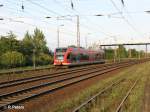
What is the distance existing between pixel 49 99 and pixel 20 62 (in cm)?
4011

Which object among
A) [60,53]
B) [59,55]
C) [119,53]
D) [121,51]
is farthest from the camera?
[121,51]

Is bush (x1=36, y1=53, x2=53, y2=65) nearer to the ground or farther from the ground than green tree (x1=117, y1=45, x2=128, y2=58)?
nearer to the ground

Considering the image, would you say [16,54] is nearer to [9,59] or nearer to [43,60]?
[9,59]

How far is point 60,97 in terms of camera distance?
1589 centimetres

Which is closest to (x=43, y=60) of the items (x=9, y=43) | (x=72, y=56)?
(x=9, y=43)

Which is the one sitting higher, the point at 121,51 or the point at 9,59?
the point at 121,51

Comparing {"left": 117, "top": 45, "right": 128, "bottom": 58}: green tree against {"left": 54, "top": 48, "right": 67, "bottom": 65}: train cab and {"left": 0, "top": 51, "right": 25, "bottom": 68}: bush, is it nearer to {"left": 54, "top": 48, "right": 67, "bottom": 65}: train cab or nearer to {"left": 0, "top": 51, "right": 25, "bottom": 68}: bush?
{"left": 0, "top": 51, "right": 25, "bottom": 68}: bush

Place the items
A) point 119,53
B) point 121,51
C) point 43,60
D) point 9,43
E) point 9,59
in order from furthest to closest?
point 121,51, point 119,53, point 43,60, point 9,43, point 9,59

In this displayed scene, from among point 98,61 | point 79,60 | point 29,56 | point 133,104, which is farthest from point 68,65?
point 133,104

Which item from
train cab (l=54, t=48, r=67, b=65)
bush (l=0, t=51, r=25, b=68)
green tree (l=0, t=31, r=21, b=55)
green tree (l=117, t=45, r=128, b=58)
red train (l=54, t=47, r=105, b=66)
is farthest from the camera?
green tree (l=117, t=45, r=128, b=58)

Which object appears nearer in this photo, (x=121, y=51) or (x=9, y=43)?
(x=9, y=43)

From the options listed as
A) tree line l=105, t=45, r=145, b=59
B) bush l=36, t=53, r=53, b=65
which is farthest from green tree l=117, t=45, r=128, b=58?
bush l=36, t=53, r=53, b=65

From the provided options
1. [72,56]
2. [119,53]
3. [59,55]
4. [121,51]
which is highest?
[121,51]

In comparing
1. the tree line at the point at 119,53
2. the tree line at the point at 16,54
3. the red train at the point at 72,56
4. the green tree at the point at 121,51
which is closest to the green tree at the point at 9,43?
the tree line at the point at 16,54
